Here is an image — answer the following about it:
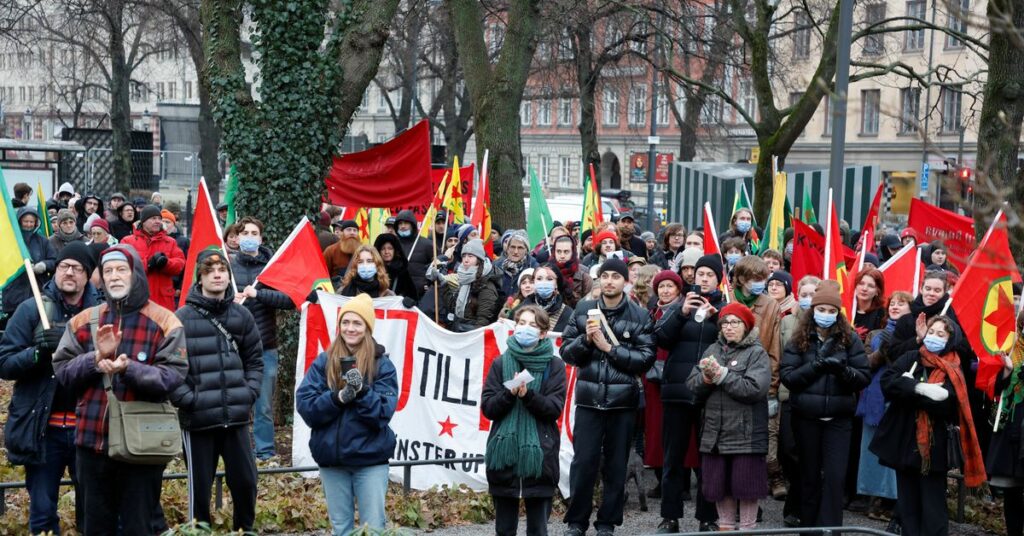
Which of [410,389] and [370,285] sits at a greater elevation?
[370,285]

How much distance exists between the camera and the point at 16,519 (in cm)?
781

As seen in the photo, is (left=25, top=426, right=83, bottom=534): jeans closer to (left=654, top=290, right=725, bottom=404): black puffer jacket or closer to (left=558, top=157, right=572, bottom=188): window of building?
(left=654, top=290, right=725, bottom=404): black puffer jacket

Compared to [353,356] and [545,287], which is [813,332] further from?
[353,356]

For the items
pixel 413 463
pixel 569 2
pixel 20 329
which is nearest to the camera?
pixel 20 329

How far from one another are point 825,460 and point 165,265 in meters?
5.80

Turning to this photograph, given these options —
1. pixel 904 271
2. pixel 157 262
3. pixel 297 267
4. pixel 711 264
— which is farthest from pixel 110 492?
pixel 904 271

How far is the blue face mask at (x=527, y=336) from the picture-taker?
764 centimetres

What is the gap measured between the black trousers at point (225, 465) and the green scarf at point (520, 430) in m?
1.40

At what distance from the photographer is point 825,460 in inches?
327

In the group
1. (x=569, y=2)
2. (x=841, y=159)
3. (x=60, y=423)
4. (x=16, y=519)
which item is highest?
(x=569, y=2)

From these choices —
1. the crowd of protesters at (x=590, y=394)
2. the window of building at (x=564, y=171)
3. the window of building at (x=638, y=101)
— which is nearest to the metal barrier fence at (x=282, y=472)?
the crowd of protesters at (x=590, y=394)

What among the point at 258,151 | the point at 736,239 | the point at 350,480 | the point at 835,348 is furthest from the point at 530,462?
the point at 258,151

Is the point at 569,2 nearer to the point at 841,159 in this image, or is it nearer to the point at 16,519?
the point at 841,159

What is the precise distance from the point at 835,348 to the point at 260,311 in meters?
4.38
